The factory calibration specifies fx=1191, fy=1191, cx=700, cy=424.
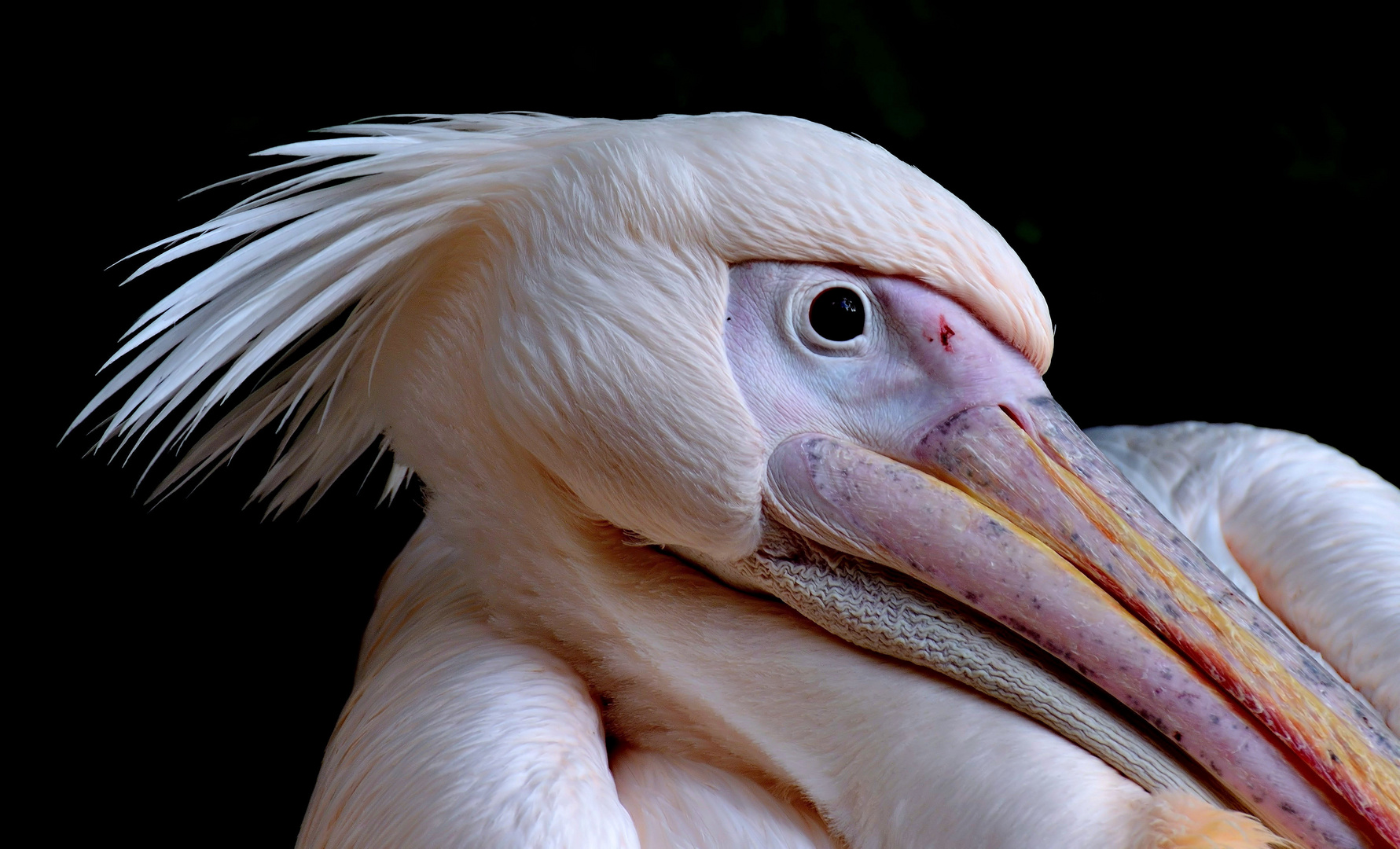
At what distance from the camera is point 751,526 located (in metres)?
1.16

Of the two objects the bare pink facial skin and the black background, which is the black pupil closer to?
the bare pink facial skin

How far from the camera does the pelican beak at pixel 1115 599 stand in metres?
1.12

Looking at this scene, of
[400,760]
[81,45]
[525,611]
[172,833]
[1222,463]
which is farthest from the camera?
[172,833]

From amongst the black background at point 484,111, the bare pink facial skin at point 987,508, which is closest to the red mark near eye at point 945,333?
the bare pink facial skin at point 987,508

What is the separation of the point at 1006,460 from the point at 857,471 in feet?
0.50

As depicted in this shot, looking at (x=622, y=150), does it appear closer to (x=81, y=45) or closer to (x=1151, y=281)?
(x=81, y=45)

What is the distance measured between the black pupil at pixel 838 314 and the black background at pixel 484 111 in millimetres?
873

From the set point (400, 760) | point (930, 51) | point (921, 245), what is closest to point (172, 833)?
point (400, 760)

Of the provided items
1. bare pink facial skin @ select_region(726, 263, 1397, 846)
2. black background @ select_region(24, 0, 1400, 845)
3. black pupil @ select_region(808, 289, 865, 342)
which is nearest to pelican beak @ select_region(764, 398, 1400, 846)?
bare pink facial skin @ select_region(726, 263, 1397, 846)

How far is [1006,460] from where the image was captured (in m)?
1.18

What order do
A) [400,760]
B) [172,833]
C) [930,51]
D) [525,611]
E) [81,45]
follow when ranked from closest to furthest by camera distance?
[400,760], [525,611], [81,45], [930,51], [172,833]

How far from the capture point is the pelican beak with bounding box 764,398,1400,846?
112cm

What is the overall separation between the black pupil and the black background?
873 mm

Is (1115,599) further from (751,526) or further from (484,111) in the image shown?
(484,111)
